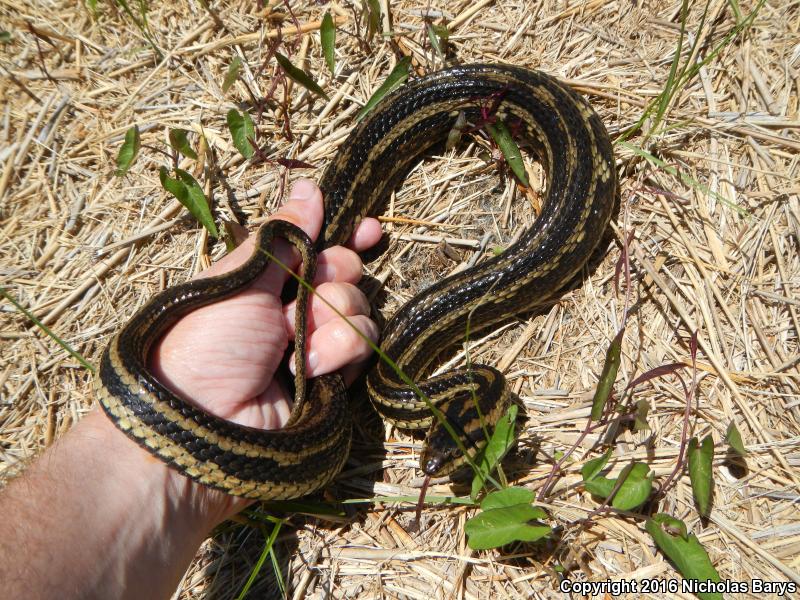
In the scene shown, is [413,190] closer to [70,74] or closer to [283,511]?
[283,511]

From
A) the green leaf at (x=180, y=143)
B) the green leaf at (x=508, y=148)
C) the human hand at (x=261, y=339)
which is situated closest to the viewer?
the human hand at (x=261, y=339)

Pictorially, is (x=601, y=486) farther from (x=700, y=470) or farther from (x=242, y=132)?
(x=242, y=132)

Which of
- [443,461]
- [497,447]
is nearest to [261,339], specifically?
[443,461]

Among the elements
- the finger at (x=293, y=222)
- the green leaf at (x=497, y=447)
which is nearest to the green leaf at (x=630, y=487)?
the green leaf at (x=497, y=447)

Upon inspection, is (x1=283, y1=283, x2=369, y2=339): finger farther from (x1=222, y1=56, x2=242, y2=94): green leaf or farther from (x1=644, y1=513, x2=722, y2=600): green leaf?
(x1=644, y1=513, x2=722, y2=600): green leaf

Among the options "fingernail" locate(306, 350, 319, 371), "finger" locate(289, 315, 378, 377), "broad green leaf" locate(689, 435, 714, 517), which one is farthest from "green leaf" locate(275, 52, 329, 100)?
"broad green leaf" locate(689, 435, 714, 517)

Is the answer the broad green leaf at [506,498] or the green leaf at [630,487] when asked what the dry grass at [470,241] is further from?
the broad green leaf at [506,498]
